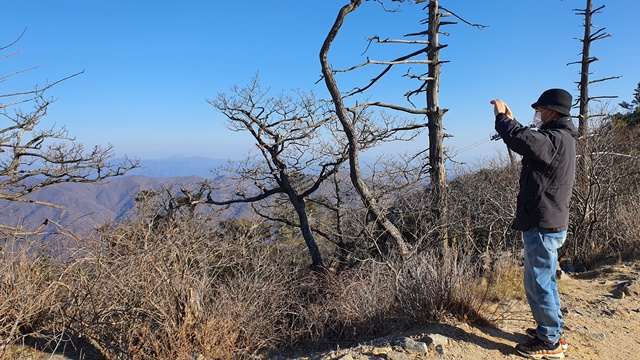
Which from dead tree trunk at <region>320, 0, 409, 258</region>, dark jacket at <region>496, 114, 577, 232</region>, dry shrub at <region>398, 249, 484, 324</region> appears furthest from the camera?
dead tree trunk at <region>320, 0, 409, 258</region>

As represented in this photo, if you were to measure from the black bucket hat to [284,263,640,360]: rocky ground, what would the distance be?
1.91 m

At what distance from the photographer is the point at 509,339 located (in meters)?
3.77

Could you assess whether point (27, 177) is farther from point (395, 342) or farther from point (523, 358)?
point (523, 358)

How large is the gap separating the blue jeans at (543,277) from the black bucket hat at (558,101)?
961 mm

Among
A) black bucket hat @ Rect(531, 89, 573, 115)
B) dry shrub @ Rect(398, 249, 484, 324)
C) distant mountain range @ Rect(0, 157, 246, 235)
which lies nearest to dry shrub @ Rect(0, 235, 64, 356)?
distant mountain range @ Rect(0, 157, 246, 235)

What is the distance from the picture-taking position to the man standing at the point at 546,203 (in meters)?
3.23

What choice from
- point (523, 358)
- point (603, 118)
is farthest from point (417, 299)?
point (603, 118)

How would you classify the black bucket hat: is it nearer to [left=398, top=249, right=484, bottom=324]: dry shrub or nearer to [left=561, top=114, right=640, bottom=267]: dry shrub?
[left=398, top=249, right=484, bottom=324]: dry shrub

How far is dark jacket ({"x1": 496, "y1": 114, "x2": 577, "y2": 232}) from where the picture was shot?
10.4ft

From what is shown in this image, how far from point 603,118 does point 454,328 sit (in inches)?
351

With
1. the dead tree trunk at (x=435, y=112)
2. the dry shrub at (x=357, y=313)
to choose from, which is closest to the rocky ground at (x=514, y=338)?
the dry shrub at (x=357, y=313)

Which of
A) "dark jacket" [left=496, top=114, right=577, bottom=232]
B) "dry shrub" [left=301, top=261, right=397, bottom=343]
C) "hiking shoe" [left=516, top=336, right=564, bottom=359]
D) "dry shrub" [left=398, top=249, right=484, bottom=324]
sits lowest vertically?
"dry shrub" [left=301, top=261, right=397, bottom=343]

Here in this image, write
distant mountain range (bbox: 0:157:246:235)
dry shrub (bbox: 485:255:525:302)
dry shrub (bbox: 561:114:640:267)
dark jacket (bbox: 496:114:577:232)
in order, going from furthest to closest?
dry shrub (bbox: 561:114:640:267) < distant mountain range (bbox: 0:157:246:235) < dry shrub (bbox: 485:255:525:302) < dark jacket (bbox: 496:114:577:232)

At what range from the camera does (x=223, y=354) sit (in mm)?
4121
